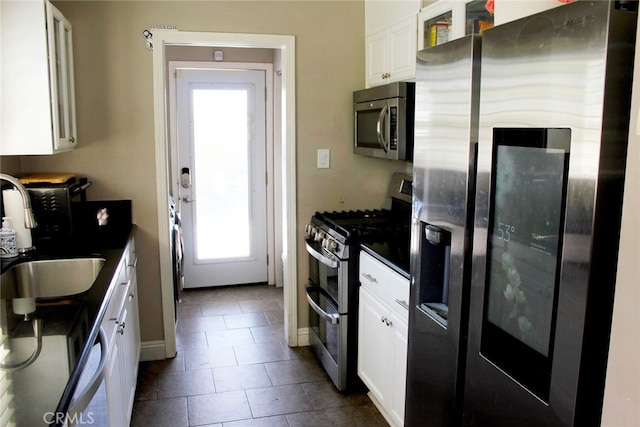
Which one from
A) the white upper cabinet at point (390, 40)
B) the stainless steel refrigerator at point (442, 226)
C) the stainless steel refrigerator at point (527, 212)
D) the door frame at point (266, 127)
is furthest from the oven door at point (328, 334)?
the door frame at point (266, 127)

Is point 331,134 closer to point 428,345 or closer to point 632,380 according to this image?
point 428,345

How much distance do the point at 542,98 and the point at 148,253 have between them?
9.18 feet

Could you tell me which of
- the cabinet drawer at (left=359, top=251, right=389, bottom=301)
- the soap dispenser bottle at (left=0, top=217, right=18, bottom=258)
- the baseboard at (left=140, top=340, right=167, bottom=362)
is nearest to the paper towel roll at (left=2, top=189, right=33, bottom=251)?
the soap dispenser bottle at (left=0, top=217, right=18, bottom=258)

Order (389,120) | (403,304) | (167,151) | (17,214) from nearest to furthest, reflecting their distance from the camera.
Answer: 1. (403,304)
2. (17,214)
3. (389,120)
4. (167,151)

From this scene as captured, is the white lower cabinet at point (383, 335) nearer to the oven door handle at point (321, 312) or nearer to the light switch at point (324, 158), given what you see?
the oven door handle at point (321, 312)

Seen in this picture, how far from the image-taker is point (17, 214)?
2734 millimetres

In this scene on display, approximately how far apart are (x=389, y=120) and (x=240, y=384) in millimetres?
1738

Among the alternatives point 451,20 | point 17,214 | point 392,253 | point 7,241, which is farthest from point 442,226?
point 17,214

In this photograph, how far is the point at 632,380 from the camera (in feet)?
3.68

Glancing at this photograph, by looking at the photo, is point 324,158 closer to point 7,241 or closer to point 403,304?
point 403,304

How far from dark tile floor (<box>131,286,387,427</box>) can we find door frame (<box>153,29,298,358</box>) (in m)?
0.22

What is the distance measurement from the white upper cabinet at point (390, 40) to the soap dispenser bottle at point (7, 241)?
2078 mm

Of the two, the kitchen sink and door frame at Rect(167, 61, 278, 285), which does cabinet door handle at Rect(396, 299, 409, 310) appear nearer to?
the kitchen sink

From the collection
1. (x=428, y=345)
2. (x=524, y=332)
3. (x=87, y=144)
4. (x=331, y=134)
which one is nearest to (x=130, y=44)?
(x=87, y=144)
